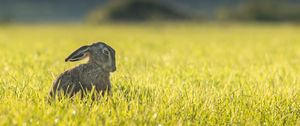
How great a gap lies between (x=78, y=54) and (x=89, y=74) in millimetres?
269

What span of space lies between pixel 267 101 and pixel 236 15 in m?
109

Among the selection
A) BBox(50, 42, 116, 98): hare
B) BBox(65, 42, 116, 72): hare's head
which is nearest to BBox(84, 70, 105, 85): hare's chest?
BBox(50, 42, 116, 98): hare

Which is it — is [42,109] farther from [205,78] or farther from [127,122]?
[205,78]

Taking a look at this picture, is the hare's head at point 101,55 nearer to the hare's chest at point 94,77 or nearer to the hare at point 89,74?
the hare at point 89,74

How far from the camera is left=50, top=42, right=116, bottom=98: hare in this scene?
17.2 ft

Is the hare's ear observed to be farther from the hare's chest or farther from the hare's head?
the hare's chest

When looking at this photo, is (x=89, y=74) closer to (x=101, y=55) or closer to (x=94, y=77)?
(x=94, y=77)

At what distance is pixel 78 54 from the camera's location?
205 inches

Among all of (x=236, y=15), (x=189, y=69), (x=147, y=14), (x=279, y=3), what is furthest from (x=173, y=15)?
(x=189, y=69)

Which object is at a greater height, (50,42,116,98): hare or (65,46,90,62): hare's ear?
(65,46,90,62): hare's ear

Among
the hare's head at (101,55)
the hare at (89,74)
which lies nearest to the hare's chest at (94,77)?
the hare at (89,74)

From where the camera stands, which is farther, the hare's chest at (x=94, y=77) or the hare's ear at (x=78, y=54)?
the hare's chest at (x=94, y=77)

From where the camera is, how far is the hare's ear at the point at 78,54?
5.18m

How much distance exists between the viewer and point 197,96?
5512mm
